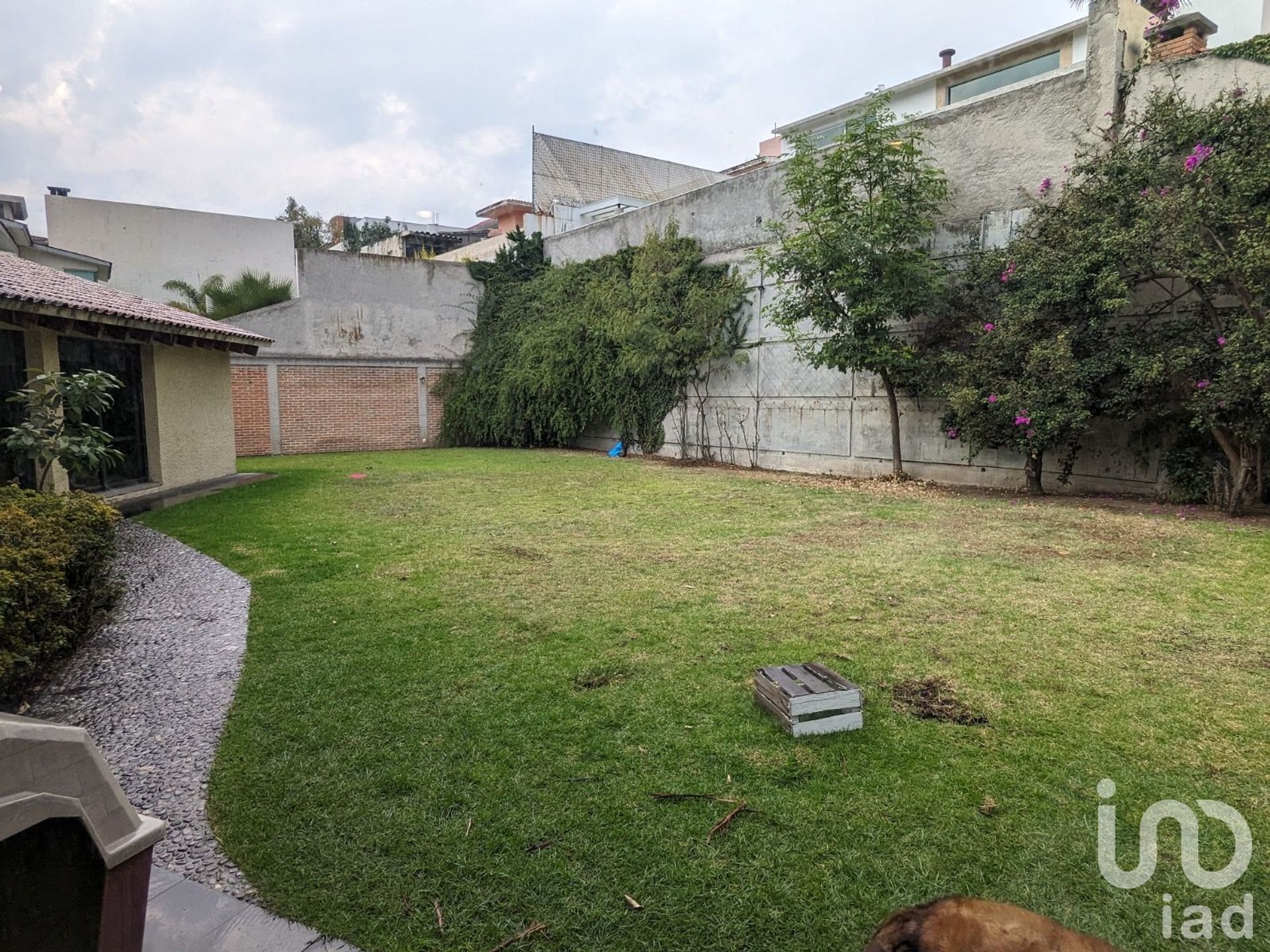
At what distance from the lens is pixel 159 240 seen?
19.0 meters

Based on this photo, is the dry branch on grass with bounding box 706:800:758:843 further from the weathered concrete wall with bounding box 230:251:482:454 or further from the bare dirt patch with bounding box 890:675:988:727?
the weathered concrete wall with bounding box 230:251:482:454

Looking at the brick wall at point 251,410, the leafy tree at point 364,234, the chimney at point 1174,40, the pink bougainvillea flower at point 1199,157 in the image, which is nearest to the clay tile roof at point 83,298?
the brick wall at point 251,410

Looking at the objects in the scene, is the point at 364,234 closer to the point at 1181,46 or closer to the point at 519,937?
the point at 1181,46

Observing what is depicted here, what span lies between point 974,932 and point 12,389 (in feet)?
29.5

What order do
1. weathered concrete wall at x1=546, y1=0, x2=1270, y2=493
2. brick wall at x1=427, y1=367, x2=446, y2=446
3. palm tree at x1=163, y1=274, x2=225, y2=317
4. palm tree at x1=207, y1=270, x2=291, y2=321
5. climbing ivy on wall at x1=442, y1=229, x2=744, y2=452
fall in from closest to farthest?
1. weathered concrete wall at x1=546, y1=0, x2=1270, y2=493
2. climbing ivy on wall at x1=442, y1=229, x2=744, y2=452
3. palm tree at x1=207, y1=270, x2=291, y2=321
4. palm tree at x1=163, y1=274, x2=225, y2=317
5. brick wall at x1=427, y1=367, x2=446, y2=446

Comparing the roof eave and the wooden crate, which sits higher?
the roof eave

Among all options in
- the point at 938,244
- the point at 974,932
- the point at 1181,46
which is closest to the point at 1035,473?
the point at 938,244

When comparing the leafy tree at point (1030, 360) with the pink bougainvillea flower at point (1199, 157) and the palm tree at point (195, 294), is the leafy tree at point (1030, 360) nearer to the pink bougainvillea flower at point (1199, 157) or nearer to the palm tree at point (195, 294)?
the pink bougainvillea flower at point (1199, 157)

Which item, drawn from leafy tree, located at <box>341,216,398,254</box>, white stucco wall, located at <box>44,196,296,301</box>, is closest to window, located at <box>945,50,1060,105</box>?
white stucco wall, located at <box>44,196,296,301</box>

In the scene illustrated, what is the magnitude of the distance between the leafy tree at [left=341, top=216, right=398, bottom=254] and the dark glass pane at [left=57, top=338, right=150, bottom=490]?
22313mm

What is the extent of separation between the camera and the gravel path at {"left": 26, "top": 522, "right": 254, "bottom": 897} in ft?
7.50

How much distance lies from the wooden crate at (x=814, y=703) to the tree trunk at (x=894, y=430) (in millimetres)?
7524

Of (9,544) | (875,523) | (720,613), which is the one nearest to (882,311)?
(875,523)

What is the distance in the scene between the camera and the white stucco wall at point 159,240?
18.1 m
